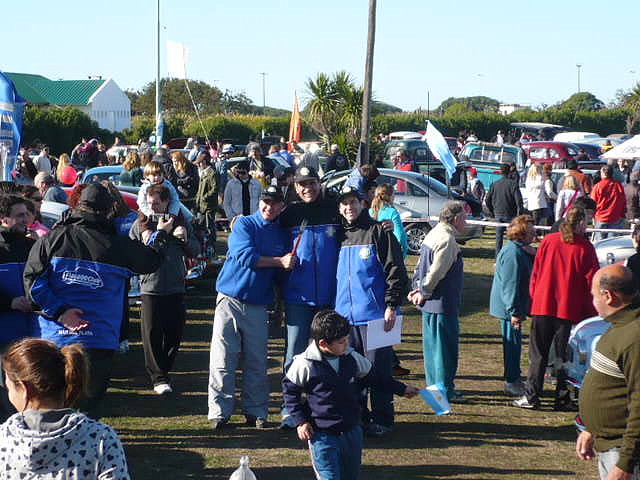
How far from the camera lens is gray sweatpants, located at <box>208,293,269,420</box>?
26.5ft

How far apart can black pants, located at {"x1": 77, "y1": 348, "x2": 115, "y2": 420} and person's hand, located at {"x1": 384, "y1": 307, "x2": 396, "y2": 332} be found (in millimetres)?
2309

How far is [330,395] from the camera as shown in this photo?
559 centimetres

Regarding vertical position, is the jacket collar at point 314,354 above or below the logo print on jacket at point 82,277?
below

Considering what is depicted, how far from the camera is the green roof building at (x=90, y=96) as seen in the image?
85.4 m

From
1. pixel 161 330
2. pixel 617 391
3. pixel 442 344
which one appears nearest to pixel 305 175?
pixel 442 344

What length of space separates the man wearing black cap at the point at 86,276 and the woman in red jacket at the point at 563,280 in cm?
380

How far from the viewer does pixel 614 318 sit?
477 centimetres

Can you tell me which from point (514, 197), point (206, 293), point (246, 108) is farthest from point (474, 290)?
point (246, 108)

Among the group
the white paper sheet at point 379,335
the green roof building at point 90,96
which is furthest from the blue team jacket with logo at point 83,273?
the green roof building at point 90,96

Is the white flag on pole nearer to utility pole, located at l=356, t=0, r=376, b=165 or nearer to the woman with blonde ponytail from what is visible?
utility pole, located at l=356, t=0, r=376, b=165

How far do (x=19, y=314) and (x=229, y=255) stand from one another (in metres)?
2.03

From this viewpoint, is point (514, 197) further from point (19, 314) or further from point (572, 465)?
point (19, 314)

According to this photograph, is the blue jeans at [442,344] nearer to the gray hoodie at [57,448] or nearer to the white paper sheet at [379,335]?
the white paper sheet at [379,335]

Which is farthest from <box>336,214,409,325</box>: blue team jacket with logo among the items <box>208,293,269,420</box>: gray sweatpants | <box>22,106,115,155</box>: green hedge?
<box>22,106,115,155</box>: green hedge
